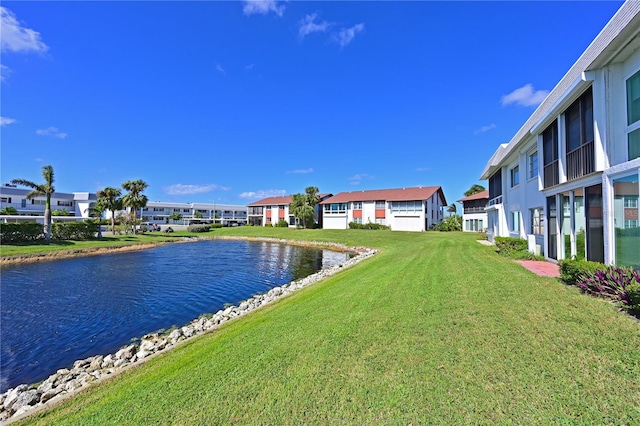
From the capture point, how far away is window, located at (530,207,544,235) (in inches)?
554

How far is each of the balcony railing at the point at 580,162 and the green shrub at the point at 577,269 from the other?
10.5 ft

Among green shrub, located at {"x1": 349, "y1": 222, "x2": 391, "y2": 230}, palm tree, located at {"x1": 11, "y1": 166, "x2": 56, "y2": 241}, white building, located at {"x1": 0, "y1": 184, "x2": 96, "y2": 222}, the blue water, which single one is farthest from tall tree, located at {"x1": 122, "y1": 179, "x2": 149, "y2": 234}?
green shrub, located at {"x1": 349, "y1": 222, "x2": 391, "y2": 230}

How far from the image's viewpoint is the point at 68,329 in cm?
1014

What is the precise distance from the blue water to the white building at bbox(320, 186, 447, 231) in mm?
27011

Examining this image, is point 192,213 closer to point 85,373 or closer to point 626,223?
point 85,373

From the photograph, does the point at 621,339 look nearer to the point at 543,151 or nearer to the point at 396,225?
the point at 543,151

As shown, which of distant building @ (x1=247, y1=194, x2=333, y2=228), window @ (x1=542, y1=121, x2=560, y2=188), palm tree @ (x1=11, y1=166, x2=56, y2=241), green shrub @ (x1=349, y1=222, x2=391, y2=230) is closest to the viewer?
window @ (x1=542, y1=121, x2=560, y2=188)

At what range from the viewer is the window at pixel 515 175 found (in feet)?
60.3

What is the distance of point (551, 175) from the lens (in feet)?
40.7

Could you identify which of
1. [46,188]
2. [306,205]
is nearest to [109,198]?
[46,188]

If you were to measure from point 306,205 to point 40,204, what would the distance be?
6045 centimetres

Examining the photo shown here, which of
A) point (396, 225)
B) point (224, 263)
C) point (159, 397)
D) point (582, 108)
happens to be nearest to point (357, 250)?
point (224, 263)

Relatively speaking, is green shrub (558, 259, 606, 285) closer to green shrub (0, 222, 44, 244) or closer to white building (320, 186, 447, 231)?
white building (320, 186, 447, 231)

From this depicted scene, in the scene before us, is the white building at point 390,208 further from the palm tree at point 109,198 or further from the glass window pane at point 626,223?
the glass window pane at point 626,223
